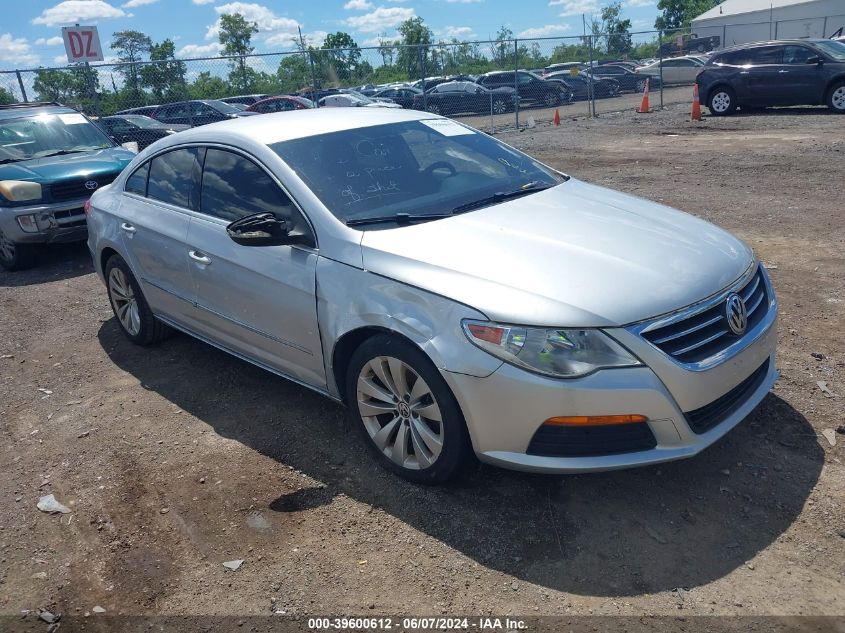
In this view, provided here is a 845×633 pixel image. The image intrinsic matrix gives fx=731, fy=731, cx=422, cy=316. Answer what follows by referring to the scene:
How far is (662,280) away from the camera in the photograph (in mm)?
3109

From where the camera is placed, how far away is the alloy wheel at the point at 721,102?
1781cm

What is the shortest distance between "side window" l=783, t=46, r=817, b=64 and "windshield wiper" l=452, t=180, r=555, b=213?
607 inches

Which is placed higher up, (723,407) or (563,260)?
(563,260)

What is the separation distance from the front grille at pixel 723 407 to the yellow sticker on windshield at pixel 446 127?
2368 millimetres

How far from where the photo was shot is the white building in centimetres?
4106

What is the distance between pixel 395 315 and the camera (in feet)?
10.6

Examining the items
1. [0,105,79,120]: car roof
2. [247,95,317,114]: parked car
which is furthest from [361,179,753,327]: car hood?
[247,95,317,114]: parked car

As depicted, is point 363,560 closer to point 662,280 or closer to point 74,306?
point 662,280

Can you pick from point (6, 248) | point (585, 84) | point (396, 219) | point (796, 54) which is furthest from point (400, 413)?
point (585, 84)

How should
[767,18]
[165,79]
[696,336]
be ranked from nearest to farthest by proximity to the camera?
[696,336], [165,79], [767,18]

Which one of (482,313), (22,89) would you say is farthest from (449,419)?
(22,89)

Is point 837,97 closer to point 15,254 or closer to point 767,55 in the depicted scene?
point 767,55

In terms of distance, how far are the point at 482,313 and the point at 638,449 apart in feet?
2.76

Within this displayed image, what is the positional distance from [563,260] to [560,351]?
0.52 m
